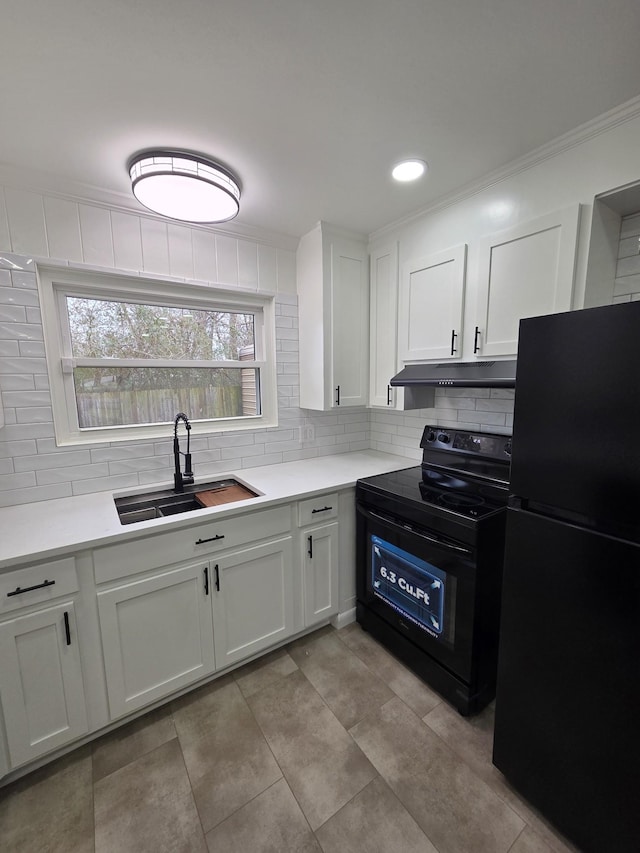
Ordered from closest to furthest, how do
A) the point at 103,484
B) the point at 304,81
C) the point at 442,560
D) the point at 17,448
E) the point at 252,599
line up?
the point at 304,81
the point at 442,560
the point at 17,448
the point at 252,599
the point at 103,484

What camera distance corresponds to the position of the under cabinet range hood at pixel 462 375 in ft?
5.28

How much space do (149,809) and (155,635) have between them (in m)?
0.55

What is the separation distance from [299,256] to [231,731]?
264 centimetres

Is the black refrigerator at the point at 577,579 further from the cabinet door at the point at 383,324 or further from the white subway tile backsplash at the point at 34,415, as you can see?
the white subway tile backsplash at the point at 34,415

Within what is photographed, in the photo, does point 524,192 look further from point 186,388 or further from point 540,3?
point 186,388

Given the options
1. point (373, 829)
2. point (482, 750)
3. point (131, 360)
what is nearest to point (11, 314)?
point (131, 360)

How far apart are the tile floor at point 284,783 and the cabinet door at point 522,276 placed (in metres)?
1.76

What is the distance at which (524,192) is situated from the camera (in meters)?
1.60

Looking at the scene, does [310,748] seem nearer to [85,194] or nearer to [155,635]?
[155,635]

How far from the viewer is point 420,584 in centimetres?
174

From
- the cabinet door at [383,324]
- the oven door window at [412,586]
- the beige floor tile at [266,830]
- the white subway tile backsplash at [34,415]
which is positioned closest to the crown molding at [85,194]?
the cabinet door at [383,324]

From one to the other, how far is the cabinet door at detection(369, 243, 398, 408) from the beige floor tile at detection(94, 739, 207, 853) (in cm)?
206

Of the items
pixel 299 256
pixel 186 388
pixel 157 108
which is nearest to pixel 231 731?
pixel 186 388

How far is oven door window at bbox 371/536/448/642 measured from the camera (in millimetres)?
1642
